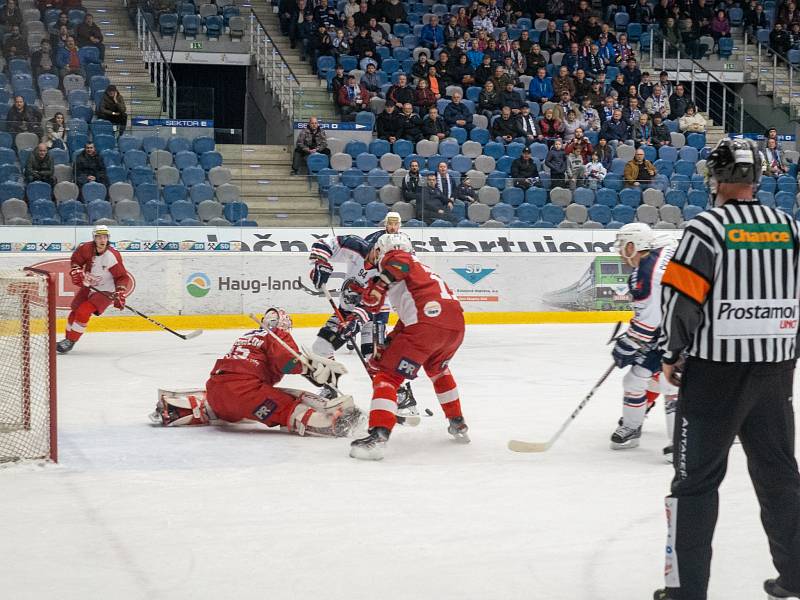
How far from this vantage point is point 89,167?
444 inches

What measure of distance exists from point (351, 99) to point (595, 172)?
3522mm

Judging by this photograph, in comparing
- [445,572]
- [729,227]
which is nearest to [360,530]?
[445,572]

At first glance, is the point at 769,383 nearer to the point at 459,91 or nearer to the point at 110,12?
the point at 459,91

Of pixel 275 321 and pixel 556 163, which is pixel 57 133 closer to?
pixel 556 163

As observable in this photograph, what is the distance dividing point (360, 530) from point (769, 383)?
1.73 m

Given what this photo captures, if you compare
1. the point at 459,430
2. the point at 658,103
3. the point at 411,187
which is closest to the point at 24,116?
the point at 411,187

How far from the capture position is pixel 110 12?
1562 cm

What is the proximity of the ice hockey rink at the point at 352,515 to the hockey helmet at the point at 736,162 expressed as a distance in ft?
4.14

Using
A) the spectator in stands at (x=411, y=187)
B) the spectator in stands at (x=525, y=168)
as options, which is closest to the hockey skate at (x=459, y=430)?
the spectator in stands at (x=411, y=187)

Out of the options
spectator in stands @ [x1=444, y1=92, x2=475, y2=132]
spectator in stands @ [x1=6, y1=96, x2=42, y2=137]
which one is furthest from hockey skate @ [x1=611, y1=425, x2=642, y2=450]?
spectator in stands @ [x1=444, y1=92, x2=475, y2=132]

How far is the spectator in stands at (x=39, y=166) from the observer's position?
11.0 m


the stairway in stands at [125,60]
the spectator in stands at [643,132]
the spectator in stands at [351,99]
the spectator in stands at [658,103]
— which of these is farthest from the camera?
the spectator in stands at [658,103]

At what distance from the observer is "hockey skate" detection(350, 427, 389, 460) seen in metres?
5.34

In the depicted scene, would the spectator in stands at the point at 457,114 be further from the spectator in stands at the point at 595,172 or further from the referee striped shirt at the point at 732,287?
the referee striped shirt at the point at 732,287
